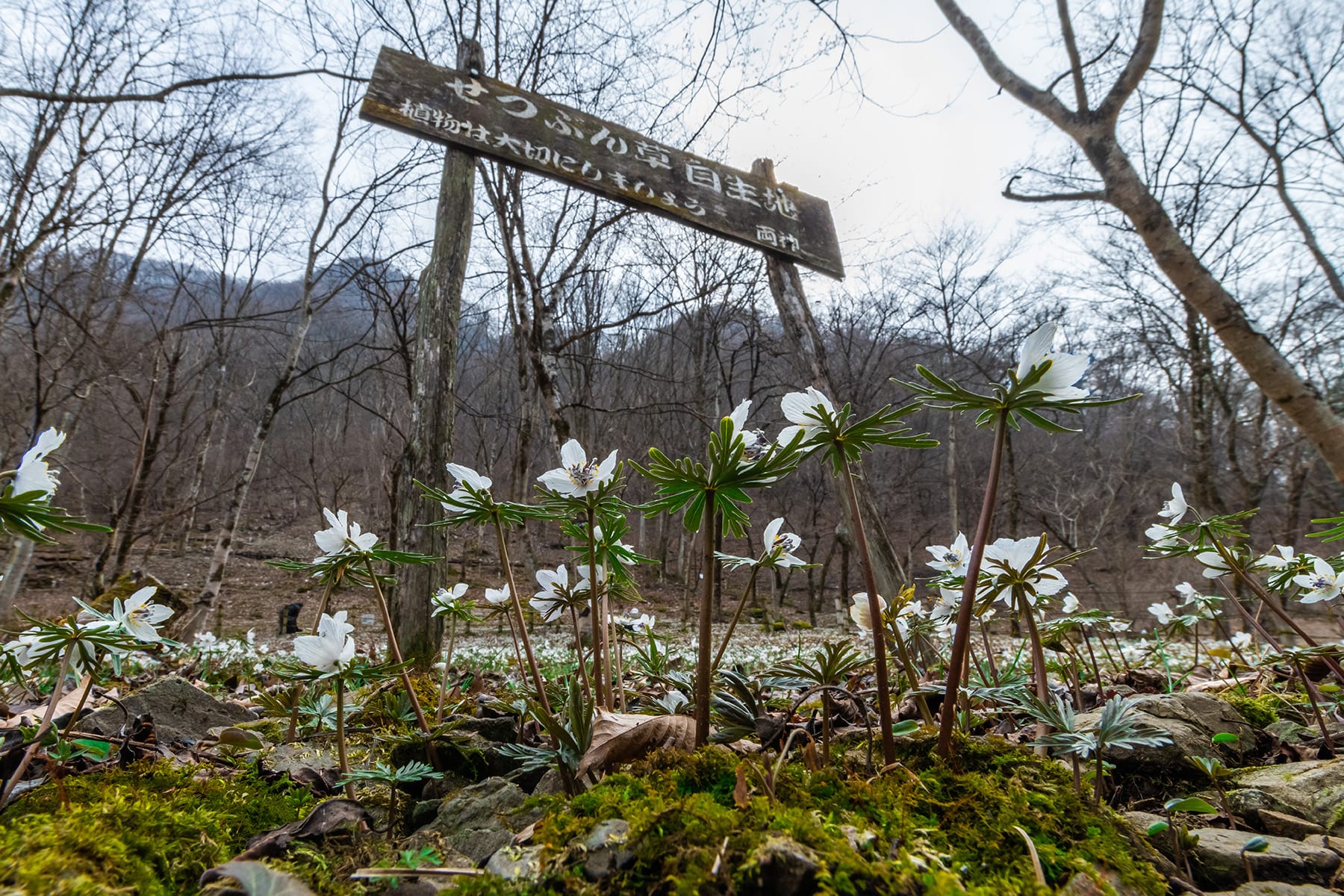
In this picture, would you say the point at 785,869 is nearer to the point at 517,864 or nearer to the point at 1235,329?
the point at 517,864

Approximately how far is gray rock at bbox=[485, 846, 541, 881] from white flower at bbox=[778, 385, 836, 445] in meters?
0.74

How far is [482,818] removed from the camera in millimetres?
1095

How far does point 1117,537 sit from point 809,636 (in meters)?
13.8

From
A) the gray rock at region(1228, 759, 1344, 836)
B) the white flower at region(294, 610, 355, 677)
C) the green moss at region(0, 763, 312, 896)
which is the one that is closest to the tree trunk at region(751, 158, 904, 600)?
the gray rock at region(1228, 759, 1344, 836)

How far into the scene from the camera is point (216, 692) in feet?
9.11

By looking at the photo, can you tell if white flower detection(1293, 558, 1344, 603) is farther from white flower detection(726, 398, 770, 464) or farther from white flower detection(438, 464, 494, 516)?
white flower detection(438, 464, 494, 516)

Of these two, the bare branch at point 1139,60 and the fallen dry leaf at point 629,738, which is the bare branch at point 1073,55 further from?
the fallen dry leaf at point 629,738

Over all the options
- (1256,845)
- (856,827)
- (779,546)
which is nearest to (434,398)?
(779,546)

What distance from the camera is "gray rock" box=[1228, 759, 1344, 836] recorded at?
111 cm

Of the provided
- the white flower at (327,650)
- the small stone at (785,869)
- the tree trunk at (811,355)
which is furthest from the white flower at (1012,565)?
the tree trunk at (811,355)

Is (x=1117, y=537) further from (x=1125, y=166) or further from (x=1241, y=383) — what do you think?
(x=1125, y=166)

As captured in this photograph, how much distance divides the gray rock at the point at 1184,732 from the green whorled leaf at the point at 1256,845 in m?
0.28

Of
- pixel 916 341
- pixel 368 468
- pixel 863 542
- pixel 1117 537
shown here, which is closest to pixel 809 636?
pixel 916 341

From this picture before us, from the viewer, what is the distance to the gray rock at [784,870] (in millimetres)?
659
